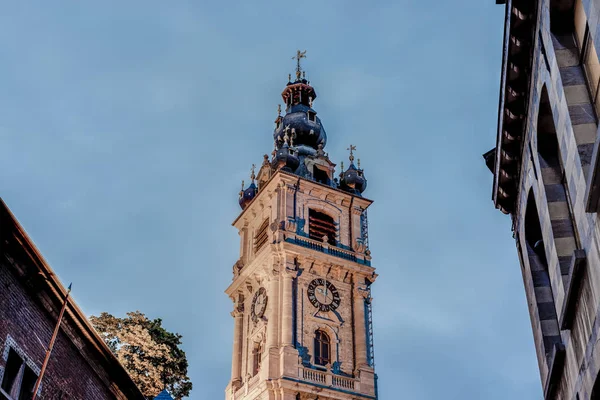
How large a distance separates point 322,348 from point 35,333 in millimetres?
40659

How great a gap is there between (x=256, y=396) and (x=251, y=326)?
7607mm

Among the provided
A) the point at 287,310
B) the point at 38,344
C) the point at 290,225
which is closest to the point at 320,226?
the point at 290,225

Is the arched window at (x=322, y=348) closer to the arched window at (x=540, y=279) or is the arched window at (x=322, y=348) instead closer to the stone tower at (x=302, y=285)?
the stone tower at (x=302, y=285)

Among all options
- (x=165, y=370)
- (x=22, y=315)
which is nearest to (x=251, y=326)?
(x=165, y=370)

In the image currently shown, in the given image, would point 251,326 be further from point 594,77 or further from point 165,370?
point 594,77

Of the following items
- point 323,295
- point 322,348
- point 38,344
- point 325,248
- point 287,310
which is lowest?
point 38,344

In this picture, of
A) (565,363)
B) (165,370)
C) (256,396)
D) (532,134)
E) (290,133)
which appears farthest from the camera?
(290,133)

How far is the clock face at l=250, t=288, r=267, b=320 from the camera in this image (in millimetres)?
62250

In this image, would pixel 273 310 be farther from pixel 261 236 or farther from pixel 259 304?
pixel 261 236

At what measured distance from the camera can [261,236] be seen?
67688mm

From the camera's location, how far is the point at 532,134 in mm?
19750

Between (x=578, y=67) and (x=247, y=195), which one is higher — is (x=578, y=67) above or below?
below

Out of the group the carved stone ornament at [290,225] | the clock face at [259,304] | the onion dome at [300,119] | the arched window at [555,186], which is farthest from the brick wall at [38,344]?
the onion dome at [300,119]

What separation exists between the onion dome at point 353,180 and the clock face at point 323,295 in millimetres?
11588
